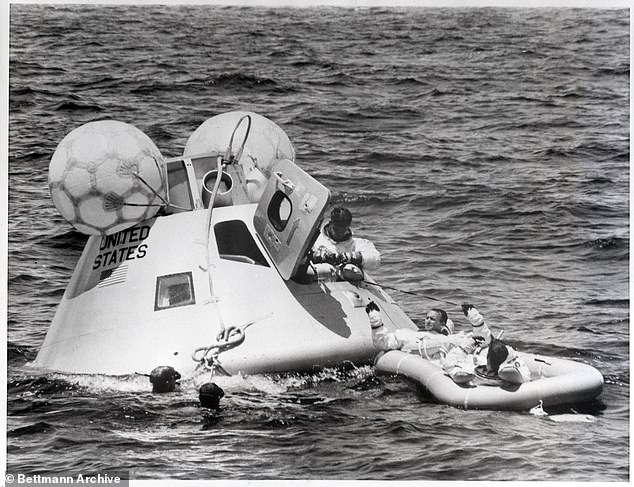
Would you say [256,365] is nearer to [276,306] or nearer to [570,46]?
[276,306]

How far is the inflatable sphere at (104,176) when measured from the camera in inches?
416

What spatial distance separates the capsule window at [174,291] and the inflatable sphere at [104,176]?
2.69ft

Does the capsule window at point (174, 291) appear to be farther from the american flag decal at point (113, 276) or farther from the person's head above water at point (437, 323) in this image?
the person's head above water at point (437, 323)

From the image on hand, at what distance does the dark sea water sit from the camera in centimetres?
1010

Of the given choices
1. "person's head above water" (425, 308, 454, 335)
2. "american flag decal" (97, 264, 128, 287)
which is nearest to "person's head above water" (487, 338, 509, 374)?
"person's head above water" (425, 308, 454, 335)

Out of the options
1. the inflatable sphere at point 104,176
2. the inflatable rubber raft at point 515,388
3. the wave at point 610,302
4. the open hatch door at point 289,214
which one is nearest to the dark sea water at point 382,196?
the wave at point 610,302

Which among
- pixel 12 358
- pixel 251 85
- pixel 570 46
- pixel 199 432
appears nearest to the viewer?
pixel 199 432

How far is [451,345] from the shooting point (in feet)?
35.2

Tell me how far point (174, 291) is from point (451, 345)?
2963mm

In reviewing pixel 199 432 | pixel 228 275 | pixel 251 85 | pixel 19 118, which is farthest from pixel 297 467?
pixel 251 85

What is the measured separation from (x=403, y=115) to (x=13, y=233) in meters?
5.75

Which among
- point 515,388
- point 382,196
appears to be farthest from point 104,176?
point 382,196

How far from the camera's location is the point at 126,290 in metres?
10.8

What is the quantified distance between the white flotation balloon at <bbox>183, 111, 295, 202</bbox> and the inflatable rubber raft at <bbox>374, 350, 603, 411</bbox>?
3.14 meters
